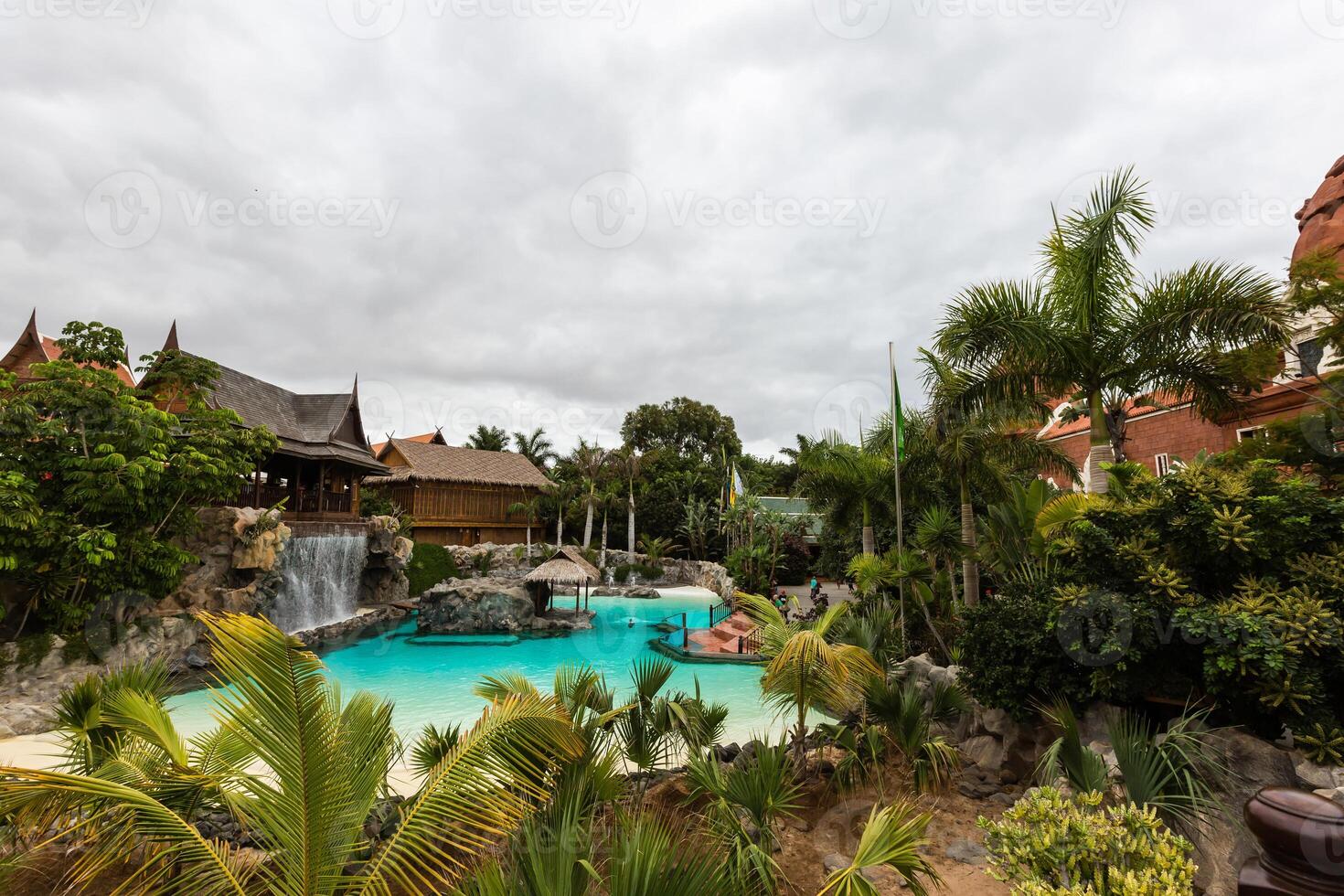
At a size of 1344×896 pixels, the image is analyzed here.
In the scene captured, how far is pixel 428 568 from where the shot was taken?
24.9 meters

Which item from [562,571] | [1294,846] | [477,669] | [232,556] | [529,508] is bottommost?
[477,669]

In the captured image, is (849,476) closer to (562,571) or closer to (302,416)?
(562,571)

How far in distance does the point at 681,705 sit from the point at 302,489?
19.7 m

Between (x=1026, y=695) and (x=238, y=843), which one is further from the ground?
(x=1026, y=695)

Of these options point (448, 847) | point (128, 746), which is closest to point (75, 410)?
point (128, 746)

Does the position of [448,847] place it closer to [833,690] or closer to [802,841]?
[802,841]

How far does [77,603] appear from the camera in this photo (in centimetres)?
1071

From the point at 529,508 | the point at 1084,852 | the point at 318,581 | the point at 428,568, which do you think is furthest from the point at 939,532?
the point at 529,508

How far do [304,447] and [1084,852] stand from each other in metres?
21.8

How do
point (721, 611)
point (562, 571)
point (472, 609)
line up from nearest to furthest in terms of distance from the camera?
point (472, 609) < point (562, 571) < point (721, 611)

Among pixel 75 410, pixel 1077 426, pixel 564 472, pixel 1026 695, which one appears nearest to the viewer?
pixel 1026 695

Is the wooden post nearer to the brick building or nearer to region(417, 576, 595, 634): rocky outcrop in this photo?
the brick building

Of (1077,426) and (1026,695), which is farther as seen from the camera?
(1077,426)

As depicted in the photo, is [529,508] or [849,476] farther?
[529,508]
